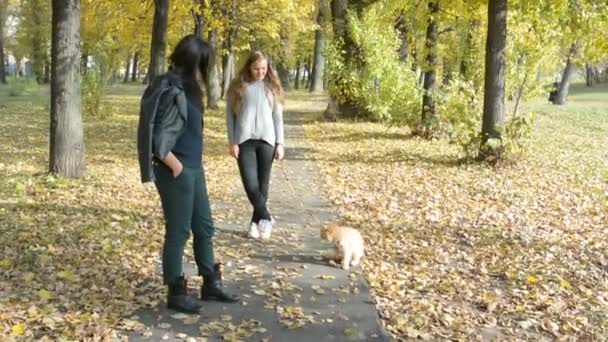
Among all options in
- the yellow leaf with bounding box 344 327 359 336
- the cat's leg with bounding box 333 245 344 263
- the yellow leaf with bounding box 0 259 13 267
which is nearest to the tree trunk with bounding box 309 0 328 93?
the cat's leg with bounding box 333 245 344 263

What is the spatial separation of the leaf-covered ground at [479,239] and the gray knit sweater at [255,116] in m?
1.66

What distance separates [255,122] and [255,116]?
0.06 m

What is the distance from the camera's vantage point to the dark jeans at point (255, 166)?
6.27 meters

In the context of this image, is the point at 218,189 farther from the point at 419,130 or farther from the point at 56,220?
the point at 419,130

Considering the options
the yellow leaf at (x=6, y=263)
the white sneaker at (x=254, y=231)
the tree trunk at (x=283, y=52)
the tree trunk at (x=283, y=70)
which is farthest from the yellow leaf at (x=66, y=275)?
the tree trunk at (x=283, y=70)

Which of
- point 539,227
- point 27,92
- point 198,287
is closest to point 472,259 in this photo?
point 539,227

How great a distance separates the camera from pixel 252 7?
85.6ft

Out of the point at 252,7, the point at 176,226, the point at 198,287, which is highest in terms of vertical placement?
the point at 252,7

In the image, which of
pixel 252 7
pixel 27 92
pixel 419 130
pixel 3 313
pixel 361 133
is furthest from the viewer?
pixel 27 92

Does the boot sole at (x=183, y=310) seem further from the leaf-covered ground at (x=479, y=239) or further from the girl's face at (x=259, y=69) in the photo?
the girl's face at (x=259, y=69)

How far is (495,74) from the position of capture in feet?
37.7

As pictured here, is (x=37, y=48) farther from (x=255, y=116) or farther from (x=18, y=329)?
(x=18, y=329)

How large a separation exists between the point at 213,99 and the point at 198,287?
1930 centimetres

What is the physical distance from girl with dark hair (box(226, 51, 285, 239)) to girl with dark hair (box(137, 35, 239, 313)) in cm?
170
